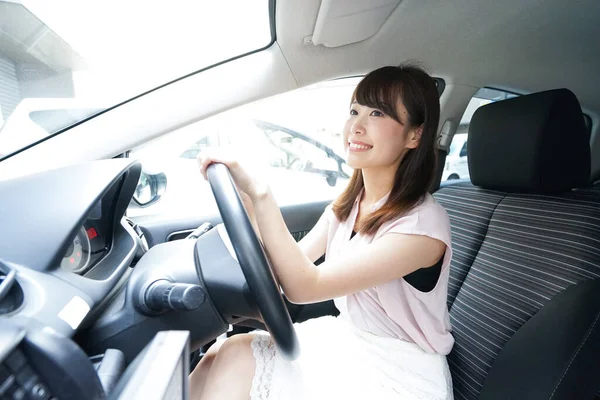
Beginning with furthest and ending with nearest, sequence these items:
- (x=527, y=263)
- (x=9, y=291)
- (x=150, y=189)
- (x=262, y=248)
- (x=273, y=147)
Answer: (x=273, y=147) < (x=150, y=189) < (x=527, y=263) < (x=262, y=248) < (x=9, y=291)

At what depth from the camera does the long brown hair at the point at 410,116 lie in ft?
3.51

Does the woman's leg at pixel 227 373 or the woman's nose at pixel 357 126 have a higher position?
the woman's nose at pixel 357 126

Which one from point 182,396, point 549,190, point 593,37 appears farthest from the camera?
point 593,37

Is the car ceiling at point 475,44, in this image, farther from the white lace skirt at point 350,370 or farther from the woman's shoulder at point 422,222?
the white lace skirt at point 350,370

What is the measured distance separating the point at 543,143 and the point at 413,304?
1.99 feet

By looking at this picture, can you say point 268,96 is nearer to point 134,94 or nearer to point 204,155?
point 134,94

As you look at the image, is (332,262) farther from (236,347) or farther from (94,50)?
(94,50)

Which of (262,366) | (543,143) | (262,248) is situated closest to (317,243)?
(262,366)

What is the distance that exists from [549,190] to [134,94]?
1.27 m

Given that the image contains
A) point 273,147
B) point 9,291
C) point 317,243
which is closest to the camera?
point 9,291

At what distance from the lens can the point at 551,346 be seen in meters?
0.89

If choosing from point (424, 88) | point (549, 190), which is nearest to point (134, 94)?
point (424, 88)

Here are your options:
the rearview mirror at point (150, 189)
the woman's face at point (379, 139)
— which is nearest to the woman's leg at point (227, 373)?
the woman's face at point (379, 139)

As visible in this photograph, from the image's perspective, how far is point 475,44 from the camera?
1.47 metres
